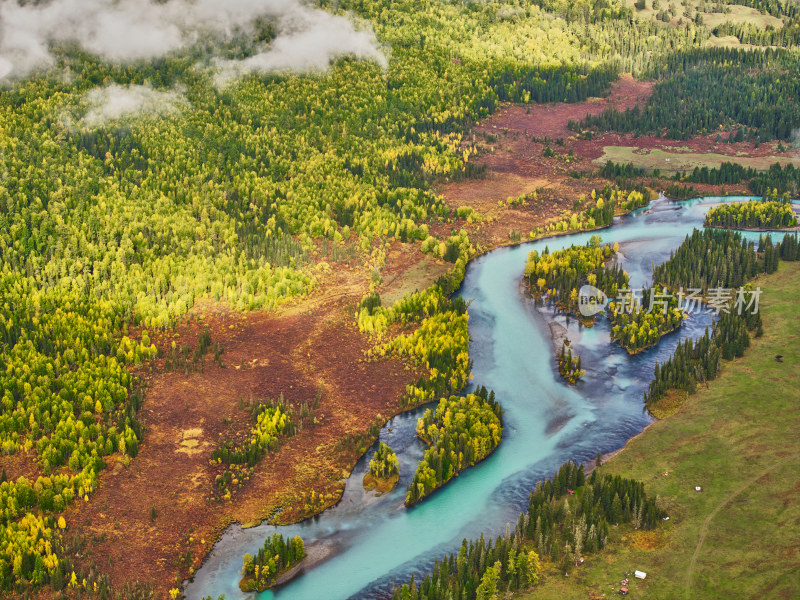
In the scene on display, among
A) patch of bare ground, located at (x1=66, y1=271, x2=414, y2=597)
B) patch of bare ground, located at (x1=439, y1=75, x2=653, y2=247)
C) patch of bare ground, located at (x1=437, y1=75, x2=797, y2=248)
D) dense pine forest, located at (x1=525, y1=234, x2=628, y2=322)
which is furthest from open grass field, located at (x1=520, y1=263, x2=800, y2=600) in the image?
patch of bare ground, located at (x1=437, y1=75, x2=797, y2=248)

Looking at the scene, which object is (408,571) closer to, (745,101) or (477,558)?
(477,558)

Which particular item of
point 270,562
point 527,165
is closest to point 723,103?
point 527,165

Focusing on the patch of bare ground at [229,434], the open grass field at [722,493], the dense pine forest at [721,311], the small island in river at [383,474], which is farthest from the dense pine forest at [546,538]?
the dense pine forest at [721,311]

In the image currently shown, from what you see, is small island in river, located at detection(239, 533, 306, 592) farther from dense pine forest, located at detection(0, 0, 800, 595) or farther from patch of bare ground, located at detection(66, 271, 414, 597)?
dense pine forest, located at detection(0, 0, 800, 595)

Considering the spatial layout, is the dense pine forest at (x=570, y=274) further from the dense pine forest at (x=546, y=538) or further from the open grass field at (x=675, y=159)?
the open grass field at (x=675, y=159)

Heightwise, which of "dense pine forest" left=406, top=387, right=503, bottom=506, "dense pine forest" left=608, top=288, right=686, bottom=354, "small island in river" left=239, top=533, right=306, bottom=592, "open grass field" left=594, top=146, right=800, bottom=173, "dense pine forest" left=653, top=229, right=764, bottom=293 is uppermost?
"open grass field" left=594, top=146, right=800, bottom=173

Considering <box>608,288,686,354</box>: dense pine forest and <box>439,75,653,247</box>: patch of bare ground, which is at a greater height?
<box>439,75,653,247</box>: patch of bare ground

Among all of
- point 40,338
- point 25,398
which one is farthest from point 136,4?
point 25,398
